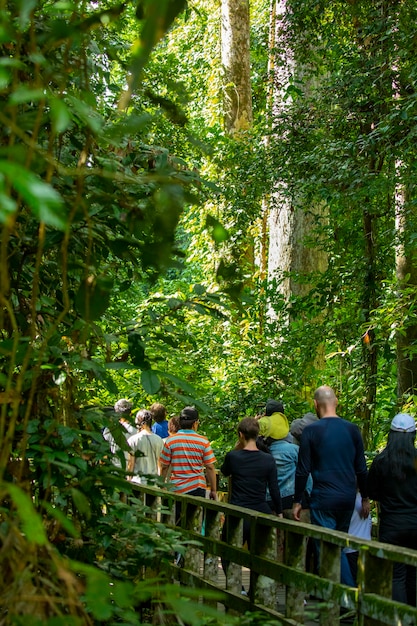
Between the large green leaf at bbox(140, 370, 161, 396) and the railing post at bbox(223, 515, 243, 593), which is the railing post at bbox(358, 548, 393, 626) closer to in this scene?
the large green leaf at bbox(140, 370, 161, 396)

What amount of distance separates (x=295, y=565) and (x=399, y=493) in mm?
1741

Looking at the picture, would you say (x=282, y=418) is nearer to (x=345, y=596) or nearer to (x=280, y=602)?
(x=280, y=602)

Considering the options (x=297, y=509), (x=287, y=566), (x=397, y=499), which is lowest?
(x=287, y=566)

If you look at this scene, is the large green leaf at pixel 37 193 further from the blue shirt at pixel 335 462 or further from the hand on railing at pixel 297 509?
the hand on railing at pixel 297 509

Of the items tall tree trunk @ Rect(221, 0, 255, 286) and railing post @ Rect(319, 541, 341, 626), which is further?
tall tree trunk @ Rect(221, 0, 255, 286)

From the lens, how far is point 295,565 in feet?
18.5

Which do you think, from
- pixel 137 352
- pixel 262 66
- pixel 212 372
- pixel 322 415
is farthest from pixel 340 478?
pixel 262 66

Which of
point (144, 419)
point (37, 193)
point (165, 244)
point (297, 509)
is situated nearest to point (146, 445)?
point (144, 419)

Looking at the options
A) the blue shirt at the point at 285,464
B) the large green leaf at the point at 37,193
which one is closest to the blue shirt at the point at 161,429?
the blue shirt at the point at 285,464

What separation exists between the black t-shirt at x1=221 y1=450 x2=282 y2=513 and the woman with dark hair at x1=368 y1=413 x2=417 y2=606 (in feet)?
4.45

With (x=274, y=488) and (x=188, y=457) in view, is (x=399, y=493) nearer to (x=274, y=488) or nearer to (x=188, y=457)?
(x=274, y=488)

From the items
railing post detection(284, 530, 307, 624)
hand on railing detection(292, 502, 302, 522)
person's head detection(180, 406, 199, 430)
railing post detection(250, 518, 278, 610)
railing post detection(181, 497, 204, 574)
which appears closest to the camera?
railing post detection(284, 530, 307, 624)

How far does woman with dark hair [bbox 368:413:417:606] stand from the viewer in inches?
279

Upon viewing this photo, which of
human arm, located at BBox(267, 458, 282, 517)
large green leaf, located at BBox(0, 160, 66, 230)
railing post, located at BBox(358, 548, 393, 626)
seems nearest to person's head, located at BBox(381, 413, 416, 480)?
human arm, located at BBox(267, 458, 282, 517)
